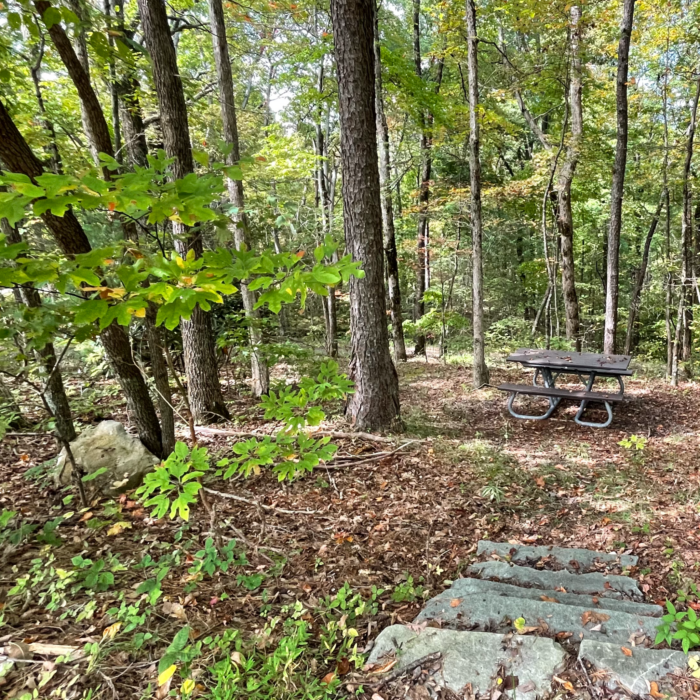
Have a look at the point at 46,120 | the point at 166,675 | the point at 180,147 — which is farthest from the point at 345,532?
the point at 46,120

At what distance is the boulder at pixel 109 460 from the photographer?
3273 millimetres

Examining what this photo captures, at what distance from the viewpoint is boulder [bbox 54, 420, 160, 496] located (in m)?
3.27

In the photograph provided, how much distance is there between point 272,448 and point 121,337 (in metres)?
1.78

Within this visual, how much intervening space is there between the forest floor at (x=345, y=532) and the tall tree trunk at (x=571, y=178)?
5724 mm

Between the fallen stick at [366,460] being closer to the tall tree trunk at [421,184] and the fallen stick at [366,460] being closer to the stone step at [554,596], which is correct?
the stone step at [554,596]

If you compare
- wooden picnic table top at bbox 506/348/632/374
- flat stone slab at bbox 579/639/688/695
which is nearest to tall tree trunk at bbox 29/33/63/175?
flat stone slab at bbox 579/639/688/695

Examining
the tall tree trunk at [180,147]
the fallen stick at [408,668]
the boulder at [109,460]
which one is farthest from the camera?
the tall tree trunk at [180,147]

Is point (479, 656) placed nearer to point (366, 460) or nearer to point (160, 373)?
point (366, 460)

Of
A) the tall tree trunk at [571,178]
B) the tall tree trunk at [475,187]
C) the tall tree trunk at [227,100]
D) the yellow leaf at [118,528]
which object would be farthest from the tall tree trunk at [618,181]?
the yellow leaf at [118,528]

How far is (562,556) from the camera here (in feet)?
9.53

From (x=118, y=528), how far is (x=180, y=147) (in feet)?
12.4

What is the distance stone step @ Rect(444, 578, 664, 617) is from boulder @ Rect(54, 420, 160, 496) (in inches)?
93.6

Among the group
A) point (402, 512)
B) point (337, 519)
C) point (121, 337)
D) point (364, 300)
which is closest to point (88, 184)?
point (121, 337)

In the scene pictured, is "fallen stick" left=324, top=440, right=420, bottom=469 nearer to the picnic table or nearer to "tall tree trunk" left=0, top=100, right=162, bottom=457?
"tall tree trunk" left=0, top=100, right=162, bottom=457
